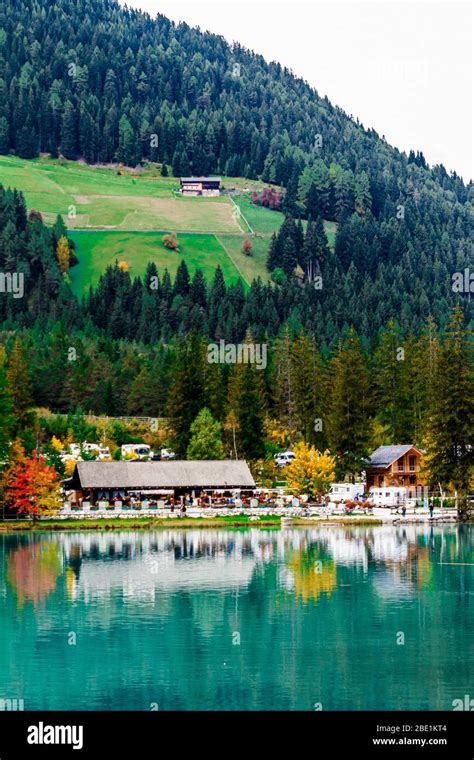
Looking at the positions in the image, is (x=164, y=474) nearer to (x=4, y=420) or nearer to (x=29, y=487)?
(x=4, y=420)

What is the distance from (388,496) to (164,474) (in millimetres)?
17693

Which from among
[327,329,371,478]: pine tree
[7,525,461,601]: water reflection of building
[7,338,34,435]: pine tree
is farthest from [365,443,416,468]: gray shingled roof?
[7,338,34,435]: pine tree

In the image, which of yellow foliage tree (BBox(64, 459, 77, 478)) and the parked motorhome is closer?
yellow foliage tree (BBox(64, 459, 77, 478))

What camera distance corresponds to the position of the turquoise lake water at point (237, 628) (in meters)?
31.4

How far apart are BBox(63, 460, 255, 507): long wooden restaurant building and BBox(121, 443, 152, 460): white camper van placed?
1838 cm

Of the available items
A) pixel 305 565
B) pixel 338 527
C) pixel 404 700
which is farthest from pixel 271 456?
pixel 404 700

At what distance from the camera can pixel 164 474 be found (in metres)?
100

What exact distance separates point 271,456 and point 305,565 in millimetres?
56176

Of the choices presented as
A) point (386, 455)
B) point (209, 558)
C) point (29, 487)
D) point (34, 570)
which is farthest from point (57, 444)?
point (34, 570)

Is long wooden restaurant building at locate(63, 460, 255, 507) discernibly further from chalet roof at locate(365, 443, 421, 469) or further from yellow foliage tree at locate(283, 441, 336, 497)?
chalet roof at locate(365, 443, 421, 469)

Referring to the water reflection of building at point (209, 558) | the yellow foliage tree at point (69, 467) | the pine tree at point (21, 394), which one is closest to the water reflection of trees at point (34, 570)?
the water reflection of building at point (209, 558)

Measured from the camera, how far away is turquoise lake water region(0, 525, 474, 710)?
31.4 m

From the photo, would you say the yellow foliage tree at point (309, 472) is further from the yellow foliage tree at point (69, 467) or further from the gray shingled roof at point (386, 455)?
the yellow foliage tree at point (69, 467)
